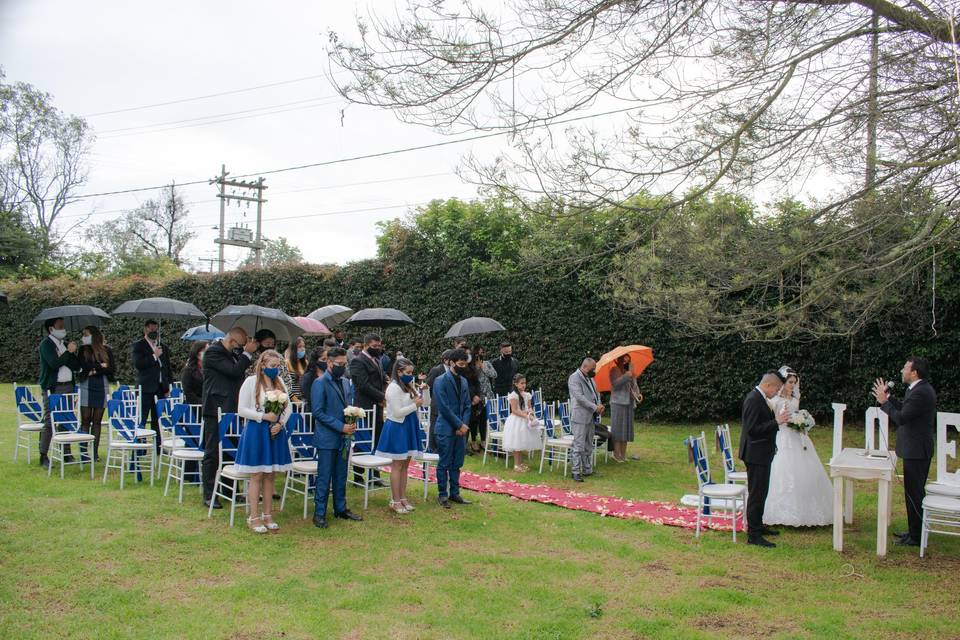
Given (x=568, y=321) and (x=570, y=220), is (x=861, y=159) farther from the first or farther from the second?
(x=568, y=321)

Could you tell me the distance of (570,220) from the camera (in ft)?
22.9

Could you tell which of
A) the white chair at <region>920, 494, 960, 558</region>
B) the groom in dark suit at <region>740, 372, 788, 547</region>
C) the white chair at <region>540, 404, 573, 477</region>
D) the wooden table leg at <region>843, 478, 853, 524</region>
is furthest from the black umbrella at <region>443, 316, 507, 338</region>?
the white chair at <region>920, 494, 960, 558</region>

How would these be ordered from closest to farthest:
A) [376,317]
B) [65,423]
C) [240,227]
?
[65,423] → [376,317] → [240,227]

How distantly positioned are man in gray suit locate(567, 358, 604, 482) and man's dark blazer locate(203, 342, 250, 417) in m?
4.60

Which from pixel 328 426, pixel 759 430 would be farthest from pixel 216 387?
pixel 759 430

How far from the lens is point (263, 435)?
7.07 m

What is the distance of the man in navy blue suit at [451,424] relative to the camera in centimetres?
841

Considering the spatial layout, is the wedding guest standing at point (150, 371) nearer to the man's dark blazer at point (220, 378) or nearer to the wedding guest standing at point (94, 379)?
the wedding guest standing at point (94, 379)

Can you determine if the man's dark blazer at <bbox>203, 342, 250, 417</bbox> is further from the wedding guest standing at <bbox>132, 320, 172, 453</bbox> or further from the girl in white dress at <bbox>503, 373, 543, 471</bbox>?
the girl in white dress at <bbox>503, 373, 543, 471</bbox>

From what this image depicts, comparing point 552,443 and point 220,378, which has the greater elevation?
point 220,378

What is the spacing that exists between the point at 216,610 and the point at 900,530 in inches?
272

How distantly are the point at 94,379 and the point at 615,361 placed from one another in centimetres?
763

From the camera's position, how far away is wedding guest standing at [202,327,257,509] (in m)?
7.84

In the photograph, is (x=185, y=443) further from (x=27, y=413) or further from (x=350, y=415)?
(x=27, y=413)
